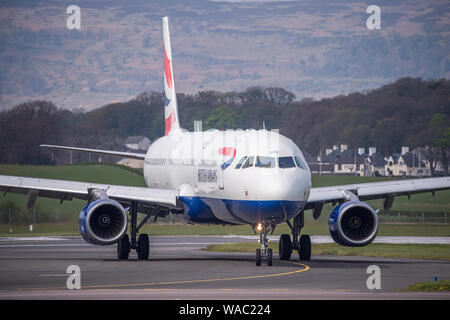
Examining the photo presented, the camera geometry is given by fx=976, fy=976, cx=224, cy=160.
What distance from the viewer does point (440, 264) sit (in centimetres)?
3284

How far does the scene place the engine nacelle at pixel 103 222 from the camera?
105 feet

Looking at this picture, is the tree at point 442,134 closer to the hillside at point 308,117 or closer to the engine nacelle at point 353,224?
the hillside at point 308,117

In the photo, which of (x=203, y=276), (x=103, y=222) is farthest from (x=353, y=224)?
(x=103, y=222)

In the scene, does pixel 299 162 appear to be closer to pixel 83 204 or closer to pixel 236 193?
pixel 236 193

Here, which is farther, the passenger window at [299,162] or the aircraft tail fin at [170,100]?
the aircraft tail fin at [170,100]

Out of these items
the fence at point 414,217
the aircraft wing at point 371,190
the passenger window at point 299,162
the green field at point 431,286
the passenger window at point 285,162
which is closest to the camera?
the green field at point 431,286

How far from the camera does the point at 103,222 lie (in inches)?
1278

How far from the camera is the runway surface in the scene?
21656mm

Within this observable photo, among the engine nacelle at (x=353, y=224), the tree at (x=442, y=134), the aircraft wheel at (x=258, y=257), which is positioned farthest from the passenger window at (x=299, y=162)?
the tree at (x=442, y=134)

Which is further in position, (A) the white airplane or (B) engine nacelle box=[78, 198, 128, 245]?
(B) engine nacelle box=[78, 198, 128, 245]

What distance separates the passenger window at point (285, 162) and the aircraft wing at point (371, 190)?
165 inches

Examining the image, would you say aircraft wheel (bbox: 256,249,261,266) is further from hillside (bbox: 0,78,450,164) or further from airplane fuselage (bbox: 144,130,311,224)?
hillside (bbox: 0,78,450,164)

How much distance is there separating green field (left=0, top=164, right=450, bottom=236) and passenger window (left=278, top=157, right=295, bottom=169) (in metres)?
23.4

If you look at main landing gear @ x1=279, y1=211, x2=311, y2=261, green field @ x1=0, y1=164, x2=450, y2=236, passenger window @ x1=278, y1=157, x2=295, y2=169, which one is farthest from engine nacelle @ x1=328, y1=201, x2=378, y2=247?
green field @ x1=0, y1=164, x2=450, y2=236
